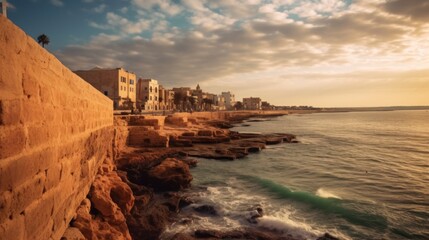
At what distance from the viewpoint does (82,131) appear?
5.27 metres

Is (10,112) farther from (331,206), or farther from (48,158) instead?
(331,206)

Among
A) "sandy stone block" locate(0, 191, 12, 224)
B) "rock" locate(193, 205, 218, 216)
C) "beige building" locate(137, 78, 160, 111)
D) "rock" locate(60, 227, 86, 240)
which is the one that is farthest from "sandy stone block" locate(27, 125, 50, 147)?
"beige building" locate(137, 78, 160, 111)

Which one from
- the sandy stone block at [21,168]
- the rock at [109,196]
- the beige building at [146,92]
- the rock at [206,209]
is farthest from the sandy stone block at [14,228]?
the beige building at [146,92]

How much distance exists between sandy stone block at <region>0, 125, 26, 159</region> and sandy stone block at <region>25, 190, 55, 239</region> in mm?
663

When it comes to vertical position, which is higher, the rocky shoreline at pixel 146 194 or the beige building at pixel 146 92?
the beige building at pixel 146 92

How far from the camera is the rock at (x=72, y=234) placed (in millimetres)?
3948

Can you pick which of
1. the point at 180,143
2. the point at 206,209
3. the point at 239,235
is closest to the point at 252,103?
the point at 180,143

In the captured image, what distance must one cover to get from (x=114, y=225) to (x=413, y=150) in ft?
110

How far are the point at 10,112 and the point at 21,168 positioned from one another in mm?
561

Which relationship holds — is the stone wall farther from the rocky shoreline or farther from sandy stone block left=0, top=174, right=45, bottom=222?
the rocky shoreline

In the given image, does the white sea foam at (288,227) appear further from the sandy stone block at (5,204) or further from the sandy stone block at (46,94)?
the sandy stone block at (5,204)

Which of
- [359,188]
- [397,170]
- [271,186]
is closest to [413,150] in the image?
[397,170]

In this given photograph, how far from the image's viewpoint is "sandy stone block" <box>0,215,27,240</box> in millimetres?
2287

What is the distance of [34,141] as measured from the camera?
2.86 m
